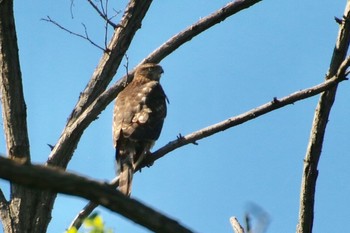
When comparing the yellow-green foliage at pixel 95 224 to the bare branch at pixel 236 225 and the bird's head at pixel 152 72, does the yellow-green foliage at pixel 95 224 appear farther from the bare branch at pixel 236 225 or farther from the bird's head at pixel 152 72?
the bird's head at pixel 152 72

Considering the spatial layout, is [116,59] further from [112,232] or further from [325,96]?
[112,232]

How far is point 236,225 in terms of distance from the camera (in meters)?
5.66

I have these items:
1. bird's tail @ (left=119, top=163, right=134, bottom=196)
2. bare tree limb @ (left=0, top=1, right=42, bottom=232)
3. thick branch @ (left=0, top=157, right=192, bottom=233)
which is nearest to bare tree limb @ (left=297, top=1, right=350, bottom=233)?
bare tree limb @ (left=0, top=1, right=42, bottom=232)

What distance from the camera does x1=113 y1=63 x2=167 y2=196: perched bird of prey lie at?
8.32 metres

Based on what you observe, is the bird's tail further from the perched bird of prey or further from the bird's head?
the bird's head

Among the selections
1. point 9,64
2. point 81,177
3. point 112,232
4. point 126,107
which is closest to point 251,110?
point 9,64

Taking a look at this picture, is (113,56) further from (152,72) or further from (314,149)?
(152,72)

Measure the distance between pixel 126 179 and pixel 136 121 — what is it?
1048 millimetres

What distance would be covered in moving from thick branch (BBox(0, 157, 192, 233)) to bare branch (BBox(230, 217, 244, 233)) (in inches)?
116

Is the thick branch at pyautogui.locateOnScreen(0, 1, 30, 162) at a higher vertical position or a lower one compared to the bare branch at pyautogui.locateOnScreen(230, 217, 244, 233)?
higher

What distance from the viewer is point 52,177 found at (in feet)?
8.33

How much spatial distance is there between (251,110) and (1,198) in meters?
2.10

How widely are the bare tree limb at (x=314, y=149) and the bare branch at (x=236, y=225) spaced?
0.43m

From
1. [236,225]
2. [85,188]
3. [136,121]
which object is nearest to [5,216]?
[236,225]
